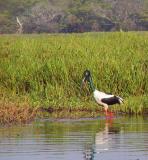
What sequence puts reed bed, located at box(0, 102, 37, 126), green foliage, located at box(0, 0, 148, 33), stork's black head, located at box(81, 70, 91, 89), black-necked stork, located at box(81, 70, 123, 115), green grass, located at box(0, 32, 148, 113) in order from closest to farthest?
reed bed, located at box(0, 102, 37, 126) < black-necked stork, located at box(81, 70, 123, 115) < stork's black head, located at box(81, 70, 91, 89) < green grass, located at box(0, 32, 148, 113) < green foliage, located at box(0, 0, 148, 33)

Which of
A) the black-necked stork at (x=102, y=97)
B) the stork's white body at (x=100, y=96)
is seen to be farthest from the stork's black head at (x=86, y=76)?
the stork's white body at (x=100, y=96)

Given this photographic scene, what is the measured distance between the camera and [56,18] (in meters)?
53.6

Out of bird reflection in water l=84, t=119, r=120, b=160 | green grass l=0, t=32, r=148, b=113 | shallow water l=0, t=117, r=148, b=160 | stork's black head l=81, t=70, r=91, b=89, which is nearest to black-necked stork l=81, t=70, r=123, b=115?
stork's black head l=81, t=70, r=91, b=89

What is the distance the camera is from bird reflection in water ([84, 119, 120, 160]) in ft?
45.0

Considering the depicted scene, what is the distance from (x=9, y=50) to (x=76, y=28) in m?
29.4

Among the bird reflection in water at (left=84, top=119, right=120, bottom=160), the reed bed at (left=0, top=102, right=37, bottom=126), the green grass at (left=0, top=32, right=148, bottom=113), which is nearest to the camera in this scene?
the bird reflection in water at (left=84, top=119, right=120, bottom=160)

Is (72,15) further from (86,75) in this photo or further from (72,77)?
(86,75)

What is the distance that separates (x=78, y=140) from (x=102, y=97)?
12.7 ft

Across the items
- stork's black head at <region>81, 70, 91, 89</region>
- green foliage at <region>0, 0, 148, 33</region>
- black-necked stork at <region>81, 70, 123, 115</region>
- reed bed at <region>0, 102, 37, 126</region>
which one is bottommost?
reed bed at <region>0, 102, 37, 126</region>

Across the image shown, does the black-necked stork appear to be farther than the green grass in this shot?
No

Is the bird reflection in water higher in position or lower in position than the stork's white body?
lower

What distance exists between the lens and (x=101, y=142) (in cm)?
1456

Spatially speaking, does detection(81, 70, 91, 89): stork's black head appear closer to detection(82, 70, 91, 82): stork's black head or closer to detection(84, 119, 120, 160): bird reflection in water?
detection(82, 70, 91, 82): stork's black head

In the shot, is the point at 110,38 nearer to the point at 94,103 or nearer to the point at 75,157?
the point at 94,103
